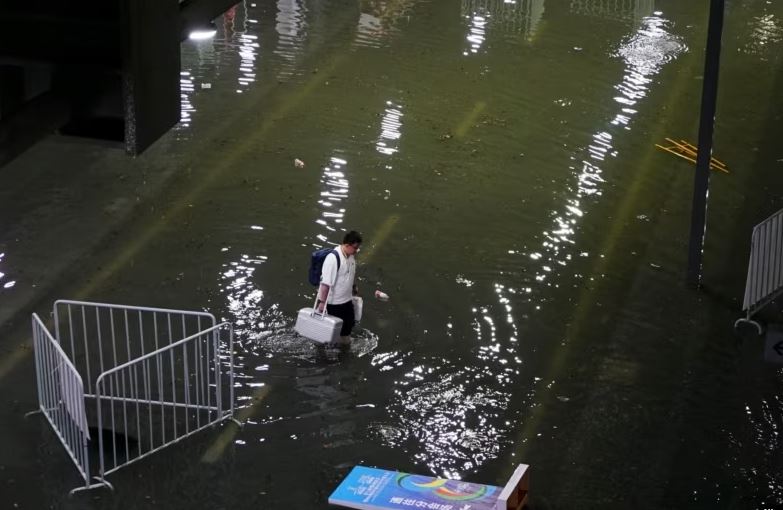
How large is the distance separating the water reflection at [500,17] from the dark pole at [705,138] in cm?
955

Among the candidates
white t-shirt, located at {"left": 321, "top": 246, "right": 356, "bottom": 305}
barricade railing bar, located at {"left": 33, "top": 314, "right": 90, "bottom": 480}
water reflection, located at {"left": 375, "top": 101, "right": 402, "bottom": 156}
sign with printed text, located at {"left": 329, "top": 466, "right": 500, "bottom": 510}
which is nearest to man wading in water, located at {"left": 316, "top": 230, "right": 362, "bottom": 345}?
white t-shirt, located at {"left": 321, "top": 246, "right": 356, "bottom": 305}

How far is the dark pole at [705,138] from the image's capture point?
14336 mm

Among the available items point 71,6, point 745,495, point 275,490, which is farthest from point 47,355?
point 745,495

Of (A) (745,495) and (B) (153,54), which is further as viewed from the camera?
(A) (745,495)

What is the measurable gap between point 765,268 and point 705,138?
1850 millimetres

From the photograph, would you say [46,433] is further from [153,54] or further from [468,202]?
[468,202]

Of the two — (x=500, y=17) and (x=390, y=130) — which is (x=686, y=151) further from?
(x=500, y=17)

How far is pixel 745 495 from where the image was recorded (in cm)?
1098

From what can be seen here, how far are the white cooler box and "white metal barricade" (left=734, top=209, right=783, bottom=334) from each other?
485 cm

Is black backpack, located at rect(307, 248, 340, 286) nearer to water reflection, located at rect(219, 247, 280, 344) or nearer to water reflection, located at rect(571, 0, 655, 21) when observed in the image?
water reflection, located at rect(219, 247, 280, 344)

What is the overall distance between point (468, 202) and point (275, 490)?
7349mm

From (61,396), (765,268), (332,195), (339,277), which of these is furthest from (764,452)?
(332,195)

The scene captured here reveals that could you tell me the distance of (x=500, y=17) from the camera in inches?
1027

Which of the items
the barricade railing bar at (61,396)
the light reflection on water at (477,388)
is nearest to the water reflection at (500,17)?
the light reflection on water at (477,388)
